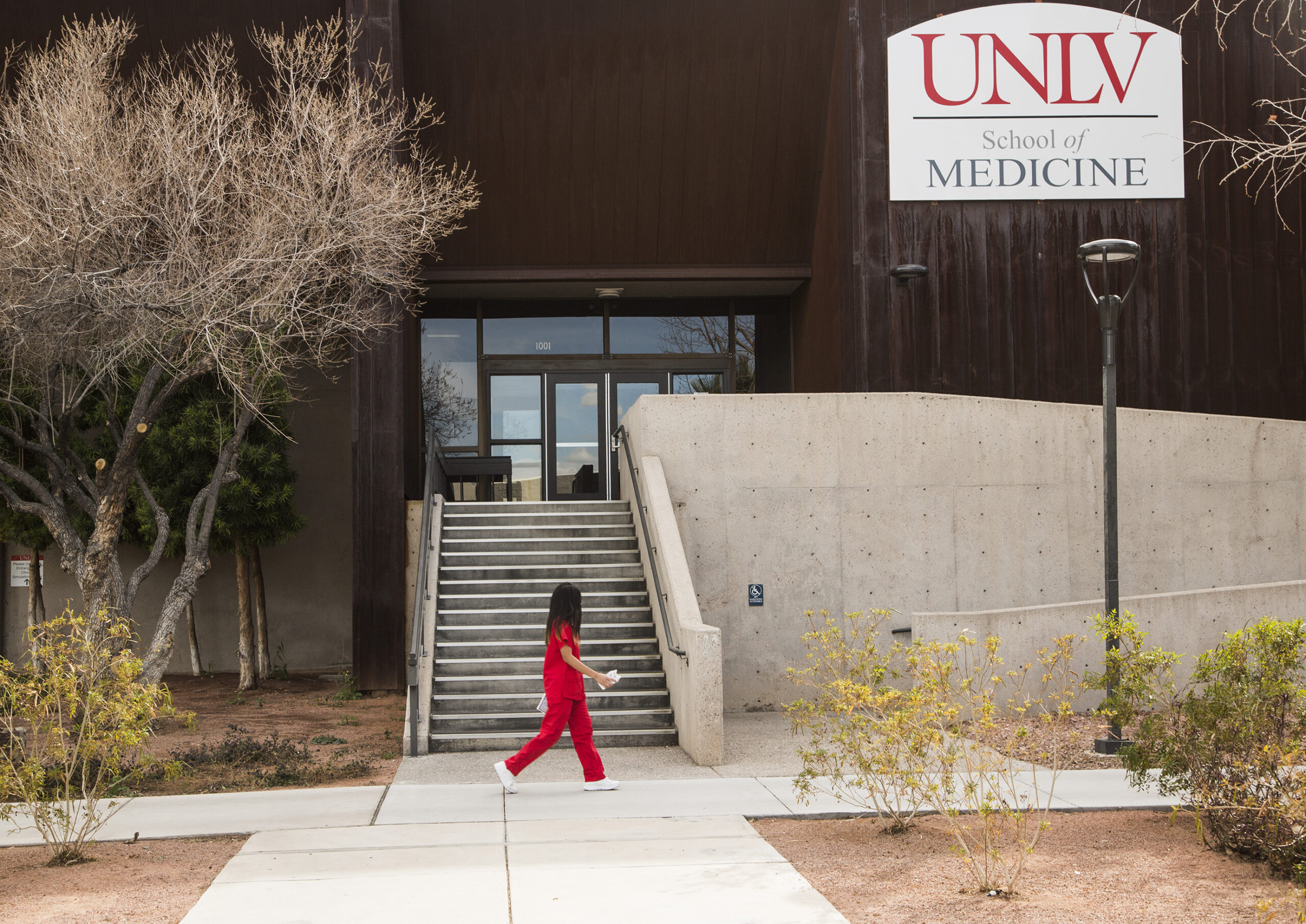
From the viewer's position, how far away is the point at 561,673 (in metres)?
7.79

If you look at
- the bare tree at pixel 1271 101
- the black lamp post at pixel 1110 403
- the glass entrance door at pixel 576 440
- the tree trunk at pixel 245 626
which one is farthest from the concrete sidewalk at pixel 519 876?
the bare tree at pixel 1271 101

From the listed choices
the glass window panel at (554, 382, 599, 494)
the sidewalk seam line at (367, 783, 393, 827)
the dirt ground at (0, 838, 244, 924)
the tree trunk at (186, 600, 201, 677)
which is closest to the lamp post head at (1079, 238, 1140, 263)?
the sidewalk seam line at (367, 783, 393, 827)

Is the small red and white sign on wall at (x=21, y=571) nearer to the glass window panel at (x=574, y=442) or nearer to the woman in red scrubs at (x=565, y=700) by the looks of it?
the glass window panel at (x=574, y=442)

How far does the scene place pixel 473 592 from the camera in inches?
458

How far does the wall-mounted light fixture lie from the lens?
1457 centimetres

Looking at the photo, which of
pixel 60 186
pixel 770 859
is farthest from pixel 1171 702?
pixel 60 186

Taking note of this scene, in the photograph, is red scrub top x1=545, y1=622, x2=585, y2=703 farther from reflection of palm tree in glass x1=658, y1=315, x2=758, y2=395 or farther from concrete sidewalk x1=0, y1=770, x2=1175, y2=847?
reflection of palm tree in glass x1=658, y1=315, x2=758, y2=395

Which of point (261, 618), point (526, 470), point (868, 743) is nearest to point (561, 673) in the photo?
point (868, 743)

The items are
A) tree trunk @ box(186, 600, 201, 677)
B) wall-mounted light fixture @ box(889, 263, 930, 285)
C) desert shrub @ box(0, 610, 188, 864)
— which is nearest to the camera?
desert shrub @ box(0, 610, 188, 864)

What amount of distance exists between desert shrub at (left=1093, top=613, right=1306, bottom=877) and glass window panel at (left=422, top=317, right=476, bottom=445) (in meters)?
13.1

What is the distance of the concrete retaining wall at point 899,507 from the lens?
12008 millimetres

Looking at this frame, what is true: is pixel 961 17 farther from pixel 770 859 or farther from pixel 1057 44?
pixel 770 859

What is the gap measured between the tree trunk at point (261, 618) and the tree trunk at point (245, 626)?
0.83 feet

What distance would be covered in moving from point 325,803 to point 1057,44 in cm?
1353
